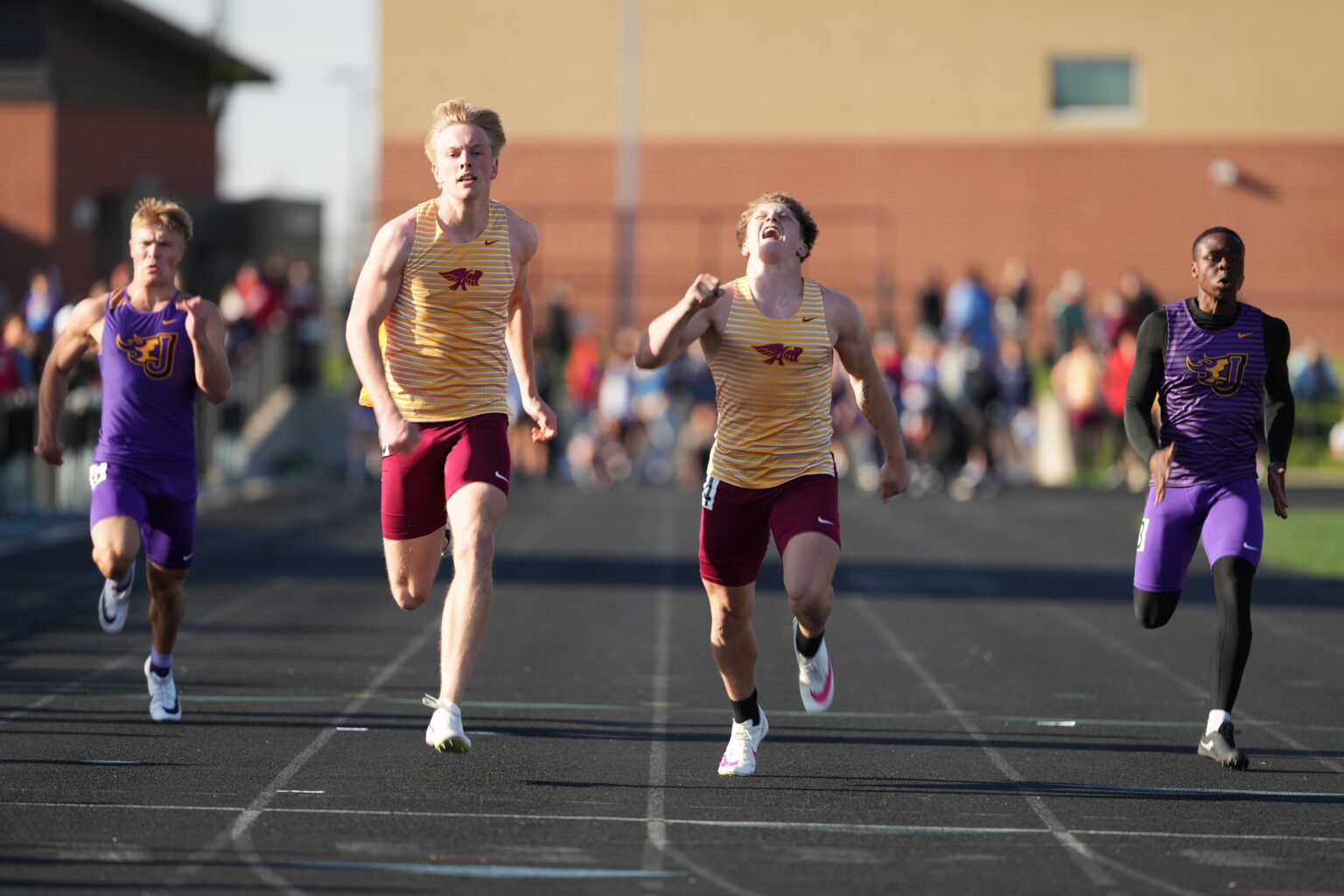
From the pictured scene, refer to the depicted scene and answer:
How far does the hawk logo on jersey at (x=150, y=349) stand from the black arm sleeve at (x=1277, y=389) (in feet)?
14.7

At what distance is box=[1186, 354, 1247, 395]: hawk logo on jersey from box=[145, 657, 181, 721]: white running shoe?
4445 mm

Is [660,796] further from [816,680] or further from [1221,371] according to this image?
[1221,371]

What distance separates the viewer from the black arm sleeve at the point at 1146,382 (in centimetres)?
799

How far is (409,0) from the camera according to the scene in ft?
142

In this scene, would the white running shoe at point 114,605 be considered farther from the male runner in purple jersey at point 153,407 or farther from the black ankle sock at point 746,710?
the black ankle sock at point 746,710

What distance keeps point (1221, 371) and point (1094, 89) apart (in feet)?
117

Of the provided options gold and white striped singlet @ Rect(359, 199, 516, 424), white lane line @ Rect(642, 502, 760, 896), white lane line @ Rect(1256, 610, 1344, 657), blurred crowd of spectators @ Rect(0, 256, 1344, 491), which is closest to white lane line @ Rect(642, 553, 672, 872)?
white lane line @ Rect(642, 502, 760, 896)

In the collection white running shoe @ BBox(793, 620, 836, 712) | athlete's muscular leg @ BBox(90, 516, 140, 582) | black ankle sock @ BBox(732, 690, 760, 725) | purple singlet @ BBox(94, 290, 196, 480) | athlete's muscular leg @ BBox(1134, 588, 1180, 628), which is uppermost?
purple singlet @ BBox(94, 290, 196, 480)

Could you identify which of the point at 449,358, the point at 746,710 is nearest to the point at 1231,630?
the point at 746,710

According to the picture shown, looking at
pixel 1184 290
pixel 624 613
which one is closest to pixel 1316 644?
pixel 624 613

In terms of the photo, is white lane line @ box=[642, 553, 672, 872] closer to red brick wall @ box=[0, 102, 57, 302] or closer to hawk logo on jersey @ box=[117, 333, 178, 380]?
hawk logo on jersey @ box=[117, 333, 178, 380]

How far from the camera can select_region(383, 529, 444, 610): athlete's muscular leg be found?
7.55 m

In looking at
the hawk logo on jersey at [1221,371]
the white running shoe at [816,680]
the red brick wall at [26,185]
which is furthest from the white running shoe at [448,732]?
the red brick wall at [26,185]

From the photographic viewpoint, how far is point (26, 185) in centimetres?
2958
